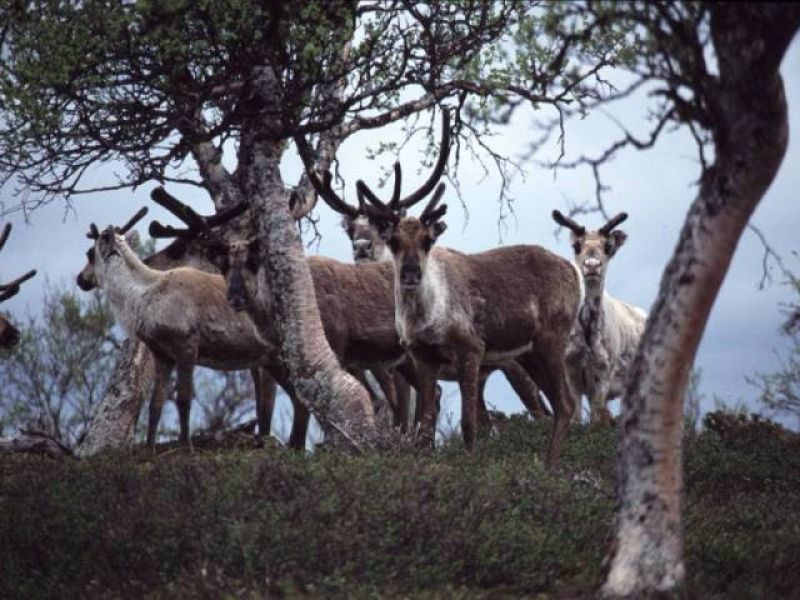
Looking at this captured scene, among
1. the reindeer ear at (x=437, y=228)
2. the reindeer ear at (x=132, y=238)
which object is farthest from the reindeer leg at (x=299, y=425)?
the reindeer ear at (x=132, y=238)

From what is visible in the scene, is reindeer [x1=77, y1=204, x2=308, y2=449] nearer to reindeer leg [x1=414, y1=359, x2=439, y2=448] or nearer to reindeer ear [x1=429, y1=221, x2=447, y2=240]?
reindeer leg [x1=414, y1=359, x2=439, y2=448]

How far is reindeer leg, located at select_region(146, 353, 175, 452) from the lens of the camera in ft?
52.5

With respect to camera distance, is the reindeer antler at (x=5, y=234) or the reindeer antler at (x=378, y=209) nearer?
the reindeer antler at (x=378, y=209)

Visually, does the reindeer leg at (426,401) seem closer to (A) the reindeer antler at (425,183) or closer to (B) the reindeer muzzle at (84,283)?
(A) the reindeer antler at (425,183)

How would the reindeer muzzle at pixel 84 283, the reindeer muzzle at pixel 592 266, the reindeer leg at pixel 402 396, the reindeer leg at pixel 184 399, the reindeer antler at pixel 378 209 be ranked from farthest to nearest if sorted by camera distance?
the reindeer muzzle at pixel 592 266, the reindeer muzzle at pixel 84 283, the reindeer leg at pixel 402 396, the reindeer leg at pixel 184 399, the reindeer antler at pixel 378 209

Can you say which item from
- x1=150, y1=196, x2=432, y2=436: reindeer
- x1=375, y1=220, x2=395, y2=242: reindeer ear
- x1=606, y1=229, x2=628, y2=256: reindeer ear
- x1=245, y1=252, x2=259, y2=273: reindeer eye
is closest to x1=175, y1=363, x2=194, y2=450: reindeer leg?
x1=150, y1=196, x2=432, y2=436: reindeer

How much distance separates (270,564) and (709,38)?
465 centimetres

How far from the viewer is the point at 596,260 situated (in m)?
18.6

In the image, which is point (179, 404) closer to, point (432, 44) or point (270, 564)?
point (432, 44)

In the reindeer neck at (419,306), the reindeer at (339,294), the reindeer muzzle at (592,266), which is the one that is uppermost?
the reindeer muzzle at (592,266)

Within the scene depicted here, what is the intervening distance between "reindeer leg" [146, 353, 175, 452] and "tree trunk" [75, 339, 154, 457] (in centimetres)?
216

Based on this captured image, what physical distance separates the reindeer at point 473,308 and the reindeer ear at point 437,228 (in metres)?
0.01

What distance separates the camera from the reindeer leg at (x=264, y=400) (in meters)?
17.0

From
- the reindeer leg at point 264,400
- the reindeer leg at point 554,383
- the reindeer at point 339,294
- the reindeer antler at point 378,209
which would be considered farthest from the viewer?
the reindeer leg at point 264,400
